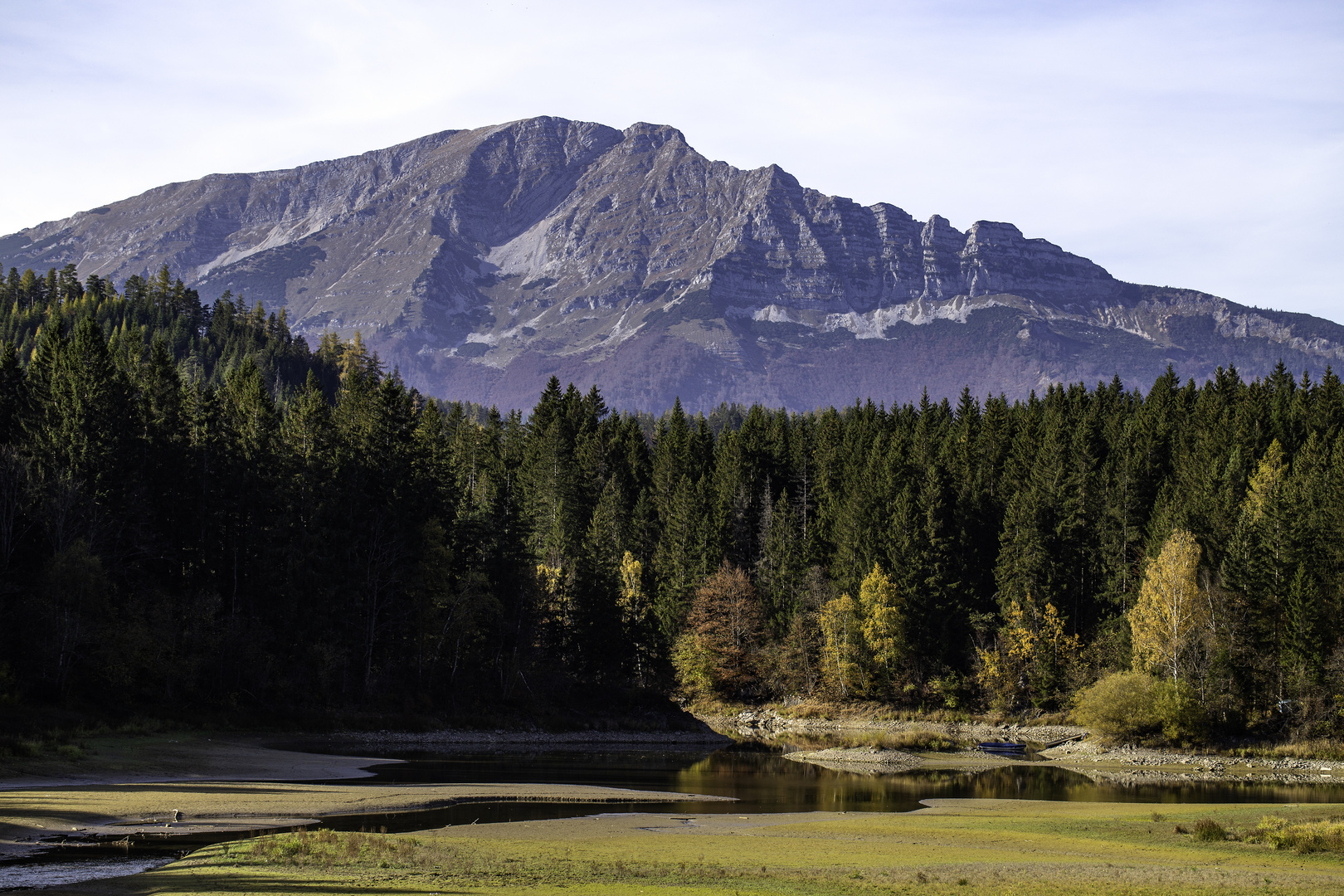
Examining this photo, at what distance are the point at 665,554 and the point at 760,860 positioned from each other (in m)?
79.9

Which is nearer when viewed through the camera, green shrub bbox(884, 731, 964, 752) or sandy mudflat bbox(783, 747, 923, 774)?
sandy mudflat bbox(783, 747, 923, 774)

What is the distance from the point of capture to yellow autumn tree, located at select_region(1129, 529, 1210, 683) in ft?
261

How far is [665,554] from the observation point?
363ft

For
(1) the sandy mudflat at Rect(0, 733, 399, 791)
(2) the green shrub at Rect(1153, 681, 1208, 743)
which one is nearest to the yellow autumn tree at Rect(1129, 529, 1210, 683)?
(2) the green shrub at Rect(1153, 681, 1208, 743)

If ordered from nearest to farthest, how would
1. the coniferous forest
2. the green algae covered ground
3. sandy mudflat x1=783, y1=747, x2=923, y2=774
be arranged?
the green algae covered ground, the coniferous forest, sandy mudflat x1=783, y1=747, x2=923, y2=774

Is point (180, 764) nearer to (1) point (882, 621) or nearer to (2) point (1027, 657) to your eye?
(1) point (882, 621)

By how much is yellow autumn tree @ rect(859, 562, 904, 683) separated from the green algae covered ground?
5377 cm

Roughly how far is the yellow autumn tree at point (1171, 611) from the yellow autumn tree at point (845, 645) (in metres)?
23.8

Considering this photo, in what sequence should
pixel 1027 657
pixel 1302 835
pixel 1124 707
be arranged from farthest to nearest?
1. pixel 1027 657
2. pixel 1124 707
3. pixel 1302 835

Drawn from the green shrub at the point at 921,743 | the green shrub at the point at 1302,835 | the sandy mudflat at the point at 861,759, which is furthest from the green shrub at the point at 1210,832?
the green shrub at the point at 921,743

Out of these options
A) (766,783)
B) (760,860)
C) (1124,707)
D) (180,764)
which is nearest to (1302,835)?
(760,860)

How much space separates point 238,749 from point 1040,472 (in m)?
72.2

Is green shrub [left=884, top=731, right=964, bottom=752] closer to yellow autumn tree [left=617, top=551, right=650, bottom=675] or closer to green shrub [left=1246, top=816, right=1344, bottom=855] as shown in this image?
yellow autumn tree [left=617, top=551, right=650, bottom=675]

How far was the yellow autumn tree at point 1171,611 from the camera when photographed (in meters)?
79.4
